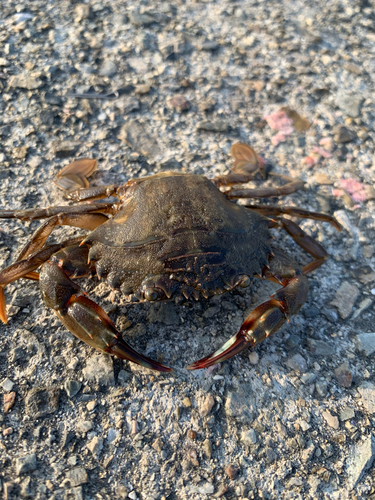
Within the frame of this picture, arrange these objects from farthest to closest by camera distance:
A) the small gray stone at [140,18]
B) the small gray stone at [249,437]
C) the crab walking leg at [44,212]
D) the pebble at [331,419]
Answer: the small gray stone at [140,18] < the crab walking leg at [44,212] < the pebble at [331,419] < the small gray stone at [249,437]

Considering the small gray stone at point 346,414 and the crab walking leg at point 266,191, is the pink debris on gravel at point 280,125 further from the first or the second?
the small gray stone at point 346,414

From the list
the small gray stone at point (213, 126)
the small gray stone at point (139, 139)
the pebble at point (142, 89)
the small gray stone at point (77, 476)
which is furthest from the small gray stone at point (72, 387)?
the pebble at point (142, 89)

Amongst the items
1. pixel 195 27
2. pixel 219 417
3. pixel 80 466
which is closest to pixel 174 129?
pixel 195 27

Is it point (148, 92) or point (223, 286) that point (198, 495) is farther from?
point (148, 92)

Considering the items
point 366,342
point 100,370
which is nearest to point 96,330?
point 100,370

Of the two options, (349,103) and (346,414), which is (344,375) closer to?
(346,414)

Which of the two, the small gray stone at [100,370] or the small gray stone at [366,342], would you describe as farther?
the small gray stone at [366,342]
